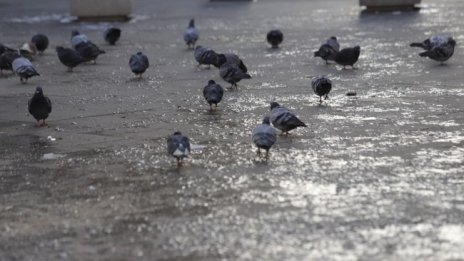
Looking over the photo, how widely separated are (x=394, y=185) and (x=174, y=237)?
7.02ft

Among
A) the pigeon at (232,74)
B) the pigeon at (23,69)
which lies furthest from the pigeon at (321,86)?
the pigeon at (23,69)

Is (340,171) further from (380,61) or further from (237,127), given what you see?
(380,61)

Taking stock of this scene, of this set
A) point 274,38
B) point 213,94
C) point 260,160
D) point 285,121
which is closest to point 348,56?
point 274,38

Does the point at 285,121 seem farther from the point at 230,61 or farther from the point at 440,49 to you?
the point at 440,49

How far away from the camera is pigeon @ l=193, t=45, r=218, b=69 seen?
15914mm

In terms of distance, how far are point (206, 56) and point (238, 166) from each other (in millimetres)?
7211

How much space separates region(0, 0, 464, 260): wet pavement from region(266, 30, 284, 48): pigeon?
1.01m

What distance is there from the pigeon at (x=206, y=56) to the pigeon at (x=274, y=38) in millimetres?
2954

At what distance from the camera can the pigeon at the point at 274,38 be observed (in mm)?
19000

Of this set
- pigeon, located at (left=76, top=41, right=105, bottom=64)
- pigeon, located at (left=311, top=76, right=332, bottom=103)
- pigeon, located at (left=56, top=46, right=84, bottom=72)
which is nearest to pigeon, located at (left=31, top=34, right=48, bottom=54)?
pigeon, located at (left=76, top=41, right=105, bottom=64)

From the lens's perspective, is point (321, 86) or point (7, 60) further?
Result: point (7, 60)

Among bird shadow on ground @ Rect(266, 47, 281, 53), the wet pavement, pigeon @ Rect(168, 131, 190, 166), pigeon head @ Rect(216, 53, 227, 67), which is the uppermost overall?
pigeon head @ Rect(216, 53, 227, 67)

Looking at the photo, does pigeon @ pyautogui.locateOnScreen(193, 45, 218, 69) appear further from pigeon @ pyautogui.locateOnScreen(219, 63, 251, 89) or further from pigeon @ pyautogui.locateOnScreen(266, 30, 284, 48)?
pigeon @ pyautogui.locateOnScreen(266, 30, 284, 48)

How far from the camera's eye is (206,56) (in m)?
16.0
